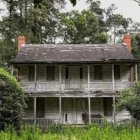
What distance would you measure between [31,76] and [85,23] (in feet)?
57.6

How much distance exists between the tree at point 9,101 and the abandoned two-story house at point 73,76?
8.62 m

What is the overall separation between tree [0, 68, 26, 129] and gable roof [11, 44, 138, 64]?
8.88 metres

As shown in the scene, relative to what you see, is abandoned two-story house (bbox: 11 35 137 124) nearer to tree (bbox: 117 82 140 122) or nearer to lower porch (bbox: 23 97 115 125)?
lower porch (bbox: 23 97 115 125)

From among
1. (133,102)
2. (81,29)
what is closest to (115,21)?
(81,29)

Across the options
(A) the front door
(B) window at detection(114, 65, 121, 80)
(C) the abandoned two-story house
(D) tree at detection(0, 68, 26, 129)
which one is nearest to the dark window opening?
(C) the abandoned two-story house

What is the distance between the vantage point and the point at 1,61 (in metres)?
45.3

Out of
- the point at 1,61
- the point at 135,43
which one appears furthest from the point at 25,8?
the point at 135,43

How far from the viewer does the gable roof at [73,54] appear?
100 feet

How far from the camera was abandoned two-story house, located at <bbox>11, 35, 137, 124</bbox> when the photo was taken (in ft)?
99.7

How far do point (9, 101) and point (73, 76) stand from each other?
11464mm

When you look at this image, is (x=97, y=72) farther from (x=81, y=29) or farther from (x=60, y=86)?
(x=81, y=29)

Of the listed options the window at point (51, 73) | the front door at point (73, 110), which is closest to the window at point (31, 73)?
the window at point (51, 73)

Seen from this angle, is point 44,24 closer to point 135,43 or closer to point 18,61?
point 135,43

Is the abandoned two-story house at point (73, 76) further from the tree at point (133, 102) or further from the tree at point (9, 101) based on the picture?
the tree at point (9, 101)
